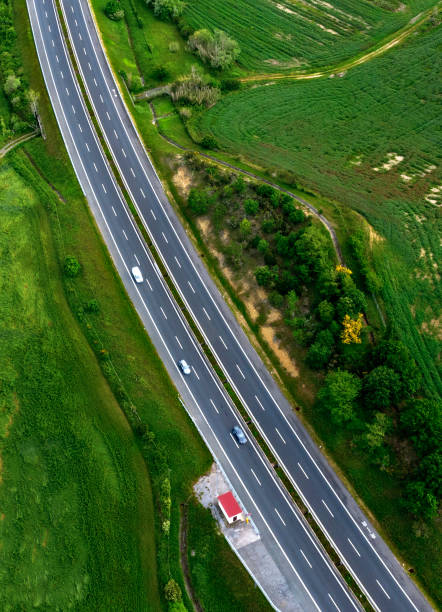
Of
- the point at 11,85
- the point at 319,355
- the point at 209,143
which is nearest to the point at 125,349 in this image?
the point at 319,355

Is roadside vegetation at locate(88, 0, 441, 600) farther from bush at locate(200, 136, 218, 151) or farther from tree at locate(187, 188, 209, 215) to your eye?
bush at locate(200, 136, 218, 151)

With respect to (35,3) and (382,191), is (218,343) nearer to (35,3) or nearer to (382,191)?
(382,191)

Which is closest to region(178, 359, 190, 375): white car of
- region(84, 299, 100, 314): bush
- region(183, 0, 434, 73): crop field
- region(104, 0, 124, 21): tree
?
region(84, 299, 100, 314): bush

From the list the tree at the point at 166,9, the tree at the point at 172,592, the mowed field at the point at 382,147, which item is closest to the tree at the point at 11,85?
the mowed field at the point at 382,147

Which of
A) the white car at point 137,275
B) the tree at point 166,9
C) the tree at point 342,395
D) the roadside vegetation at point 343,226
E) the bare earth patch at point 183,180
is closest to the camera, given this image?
the roadside vegetation at point 343,226

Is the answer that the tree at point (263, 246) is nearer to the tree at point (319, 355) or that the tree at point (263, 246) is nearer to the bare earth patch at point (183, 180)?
the tree at point (319, 355)

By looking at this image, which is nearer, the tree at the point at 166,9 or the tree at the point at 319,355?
the tree at the point at 319,355
